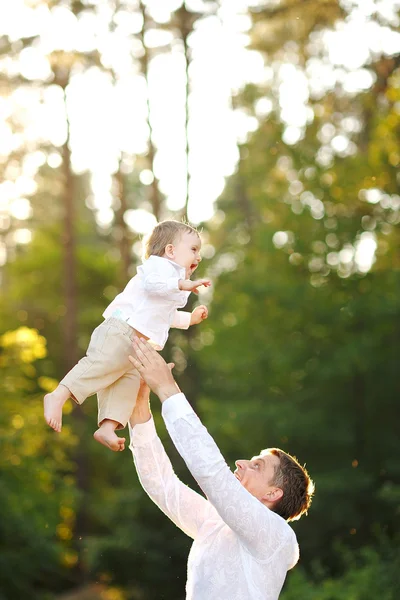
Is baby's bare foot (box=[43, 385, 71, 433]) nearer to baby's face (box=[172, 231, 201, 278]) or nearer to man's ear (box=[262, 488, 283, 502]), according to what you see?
baby's face (box=[172, 231, 201, 278])

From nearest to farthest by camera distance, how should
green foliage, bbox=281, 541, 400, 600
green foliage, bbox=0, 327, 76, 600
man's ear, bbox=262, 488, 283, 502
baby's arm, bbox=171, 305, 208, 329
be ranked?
man's ear, bbox=262, 488, 283, 502 → baby's arm, bbox=171, 305, 208, 329 → green foliage, bbox=281, 541, 400, 600 → green foliage, bbox=0, 327, 76, 600

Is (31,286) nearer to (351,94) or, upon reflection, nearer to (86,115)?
(86,115)

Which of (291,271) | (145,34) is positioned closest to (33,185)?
(145,34)

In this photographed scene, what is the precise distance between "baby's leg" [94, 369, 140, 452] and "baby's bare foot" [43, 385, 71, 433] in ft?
0.45

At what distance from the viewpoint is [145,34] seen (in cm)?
1466

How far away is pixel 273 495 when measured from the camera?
10.2 ft

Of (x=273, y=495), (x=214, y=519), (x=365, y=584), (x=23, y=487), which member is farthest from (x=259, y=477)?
(x=23, y=487)

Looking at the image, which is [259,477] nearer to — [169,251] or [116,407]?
[116,407]

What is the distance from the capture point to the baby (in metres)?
3.19

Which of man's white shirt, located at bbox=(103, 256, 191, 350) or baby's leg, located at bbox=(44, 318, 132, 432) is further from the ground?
man's white shirt, located at bbox=(103, 256, 191, 350)

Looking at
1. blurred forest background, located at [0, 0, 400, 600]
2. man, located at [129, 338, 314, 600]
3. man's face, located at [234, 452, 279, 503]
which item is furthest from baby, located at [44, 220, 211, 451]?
blurred forest background, located at [0, 0, 400, 600]

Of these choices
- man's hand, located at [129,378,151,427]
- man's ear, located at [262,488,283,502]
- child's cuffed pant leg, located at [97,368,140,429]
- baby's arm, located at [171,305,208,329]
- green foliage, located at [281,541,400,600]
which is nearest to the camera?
man's ear, located at [262,488,283,502]

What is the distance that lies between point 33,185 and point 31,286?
8560 mm

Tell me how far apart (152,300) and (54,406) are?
1.66ft
